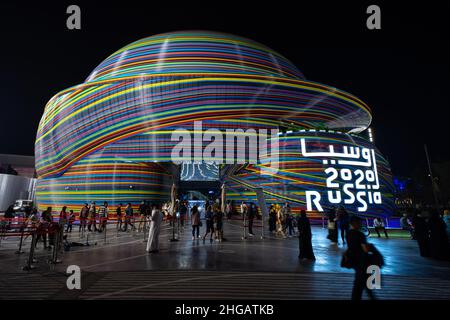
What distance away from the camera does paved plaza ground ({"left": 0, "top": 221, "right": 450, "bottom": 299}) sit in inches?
193

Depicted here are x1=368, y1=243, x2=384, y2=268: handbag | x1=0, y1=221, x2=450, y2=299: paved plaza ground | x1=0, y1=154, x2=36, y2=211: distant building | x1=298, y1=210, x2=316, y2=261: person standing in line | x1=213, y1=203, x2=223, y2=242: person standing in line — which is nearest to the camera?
x1=368, y1=243, x2=384, y2=268: handbag

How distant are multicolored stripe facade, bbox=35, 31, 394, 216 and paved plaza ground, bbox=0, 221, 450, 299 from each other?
2231 centimetres

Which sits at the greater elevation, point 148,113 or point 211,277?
point 148,113

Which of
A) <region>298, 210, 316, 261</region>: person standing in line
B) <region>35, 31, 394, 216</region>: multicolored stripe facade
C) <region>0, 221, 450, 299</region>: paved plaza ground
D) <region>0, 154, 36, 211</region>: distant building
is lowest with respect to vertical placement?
<region>0, 221, 450, 299</region>: paved plaza ground

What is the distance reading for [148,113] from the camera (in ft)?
99.0

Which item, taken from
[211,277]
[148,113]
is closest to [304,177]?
[148,113]

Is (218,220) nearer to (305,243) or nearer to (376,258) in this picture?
(305,243)

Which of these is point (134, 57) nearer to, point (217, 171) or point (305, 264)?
point (217, 171)

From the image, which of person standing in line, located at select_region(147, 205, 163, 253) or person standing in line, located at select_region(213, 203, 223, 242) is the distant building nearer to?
person standing in line, located at select_region(147, 205, 163, 253)

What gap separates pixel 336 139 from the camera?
29.6 m

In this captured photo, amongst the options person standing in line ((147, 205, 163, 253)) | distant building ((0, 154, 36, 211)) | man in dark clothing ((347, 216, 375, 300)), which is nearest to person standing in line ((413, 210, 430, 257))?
man in dark clothing ((347, 216, 375, 300))

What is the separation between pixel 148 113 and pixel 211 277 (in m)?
28.0
